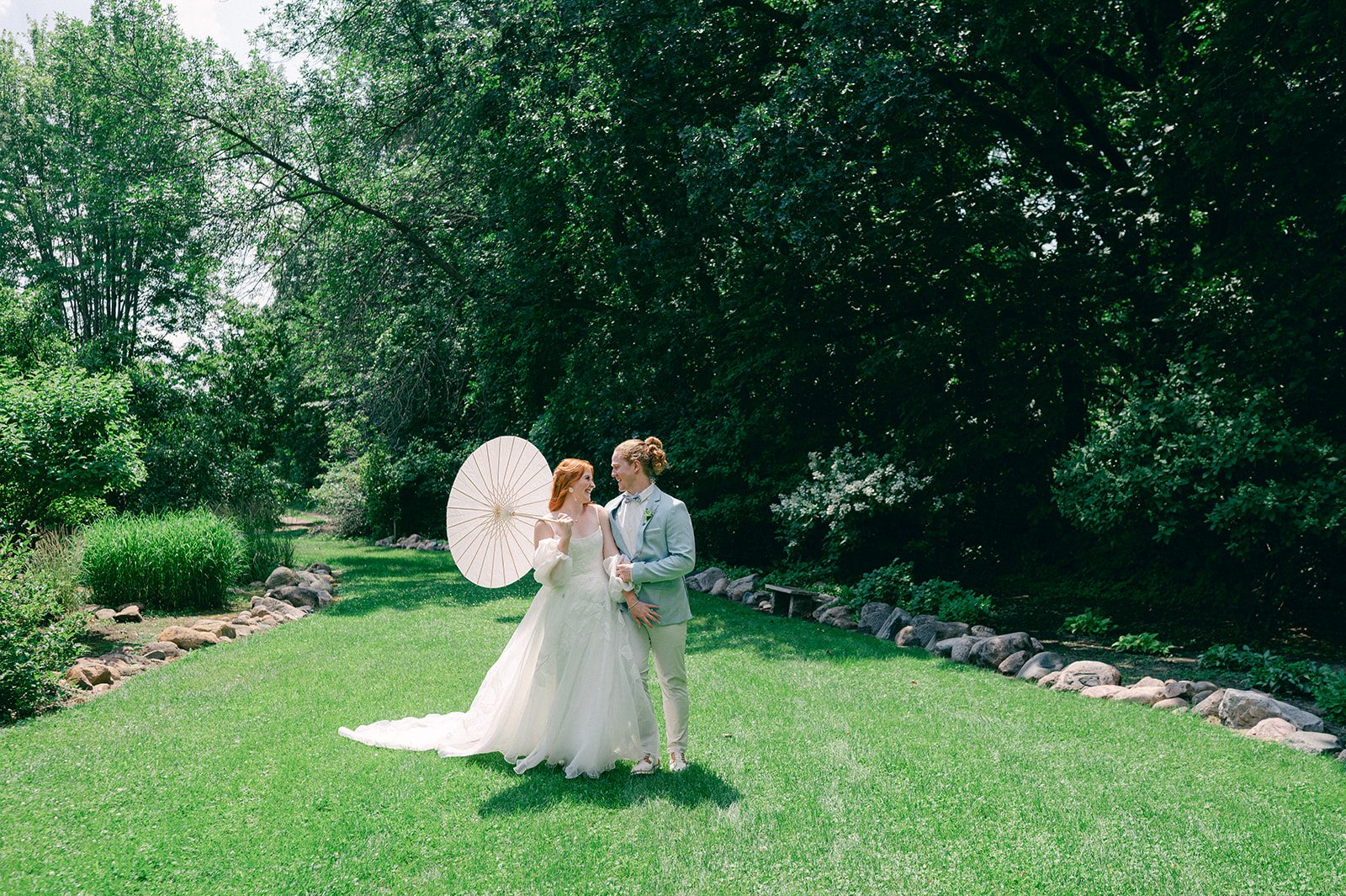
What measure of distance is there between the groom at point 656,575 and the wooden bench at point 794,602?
5.91 meters

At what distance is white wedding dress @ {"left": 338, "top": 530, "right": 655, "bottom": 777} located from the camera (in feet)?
15.1

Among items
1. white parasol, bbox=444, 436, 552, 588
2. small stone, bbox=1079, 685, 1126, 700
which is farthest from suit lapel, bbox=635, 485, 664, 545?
small stone, bbox=1079, 685, 1126, 700

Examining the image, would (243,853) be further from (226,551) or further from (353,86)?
(353,86)

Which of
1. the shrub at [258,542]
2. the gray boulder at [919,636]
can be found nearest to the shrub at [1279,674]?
the gray boulder at [919,636]

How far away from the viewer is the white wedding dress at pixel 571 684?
15.1ft

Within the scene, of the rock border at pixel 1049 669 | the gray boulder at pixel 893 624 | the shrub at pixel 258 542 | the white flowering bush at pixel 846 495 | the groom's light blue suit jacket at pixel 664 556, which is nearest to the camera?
the groom's light blue suit jacket at pixel 664 556

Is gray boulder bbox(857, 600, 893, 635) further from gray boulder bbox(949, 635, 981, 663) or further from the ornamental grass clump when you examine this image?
the ornamental grass clump

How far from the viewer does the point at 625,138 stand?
13.3 m

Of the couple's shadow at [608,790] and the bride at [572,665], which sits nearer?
the couple's shadow at [608,790]

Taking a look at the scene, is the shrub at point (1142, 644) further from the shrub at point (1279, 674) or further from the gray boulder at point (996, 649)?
the gray boulder at point (996, 649)

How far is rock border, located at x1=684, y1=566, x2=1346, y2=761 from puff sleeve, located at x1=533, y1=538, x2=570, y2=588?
4421 millimetres

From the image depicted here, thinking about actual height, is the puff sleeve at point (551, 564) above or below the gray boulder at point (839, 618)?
above

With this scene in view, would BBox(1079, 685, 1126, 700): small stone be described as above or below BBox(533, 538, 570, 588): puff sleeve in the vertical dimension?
below

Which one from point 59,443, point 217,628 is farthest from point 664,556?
point 59,443
